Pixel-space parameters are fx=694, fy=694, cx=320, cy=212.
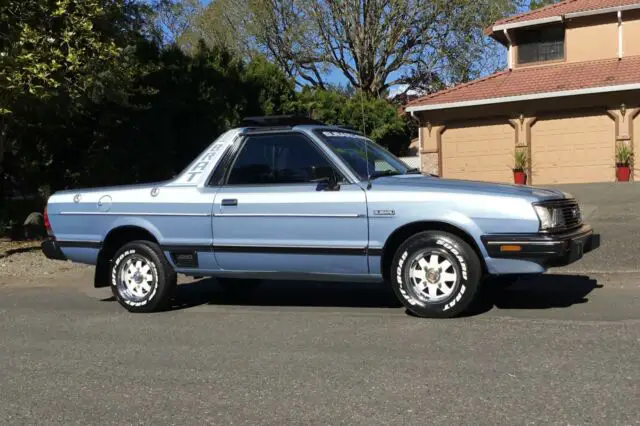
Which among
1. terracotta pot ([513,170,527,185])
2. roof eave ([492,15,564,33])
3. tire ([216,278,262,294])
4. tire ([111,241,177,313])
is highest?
roof eave ([492,15,564,33])

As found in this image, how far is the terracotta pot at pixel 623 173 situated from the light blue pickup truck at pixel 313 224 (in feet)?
44.0

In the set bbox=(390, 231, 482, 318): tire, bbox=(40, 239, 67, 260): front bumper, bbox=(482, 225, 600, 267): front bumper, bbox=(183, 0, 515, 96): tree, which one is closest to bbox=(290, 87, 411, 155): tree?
bbox=(183, 0, 515, 96): tree

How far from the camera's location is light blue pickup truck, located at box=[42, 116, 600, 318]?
20.0 feet

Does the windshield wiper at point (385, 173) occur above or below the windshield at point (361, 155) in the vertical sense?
below

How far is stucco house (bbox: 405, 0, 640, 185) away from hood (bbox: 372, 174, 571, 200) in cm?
1400

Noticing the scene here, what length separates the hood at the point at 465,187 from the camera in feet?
20.1

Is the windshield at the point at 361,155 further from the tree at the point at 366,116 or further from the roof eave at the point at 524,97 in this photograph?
the tree at the point at 366,116

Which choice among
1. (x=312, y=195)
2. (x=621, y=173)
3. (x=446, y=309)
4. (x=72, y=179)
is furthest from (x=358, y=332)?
(x=621, y=173)

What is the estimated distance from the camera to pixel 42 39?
10773 millimetres

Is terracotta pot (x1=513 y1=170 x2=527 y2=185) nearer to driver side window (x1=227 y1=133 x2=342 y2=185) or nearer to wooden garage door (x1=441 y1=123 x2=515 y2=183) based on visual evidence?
wooden garage door (x1=441 y1=123 x2=515 y2=183)

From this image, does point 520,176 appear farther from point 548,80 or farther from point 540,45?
point 540,45

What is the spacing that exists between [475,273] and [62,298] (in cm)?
526

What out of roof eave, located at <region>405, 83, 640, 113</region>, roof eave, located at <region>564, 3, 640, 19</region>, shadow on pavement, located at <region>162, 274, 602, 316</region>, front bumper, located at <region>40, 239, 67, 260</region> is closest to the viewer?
shadow on pavement, located at <region>162, 274, 602, 316</region>

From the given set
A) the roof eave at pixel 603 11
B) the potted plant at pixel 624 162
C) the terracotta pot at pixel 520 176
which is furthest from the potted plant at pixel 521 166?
the roof eave at pixel 603 11
